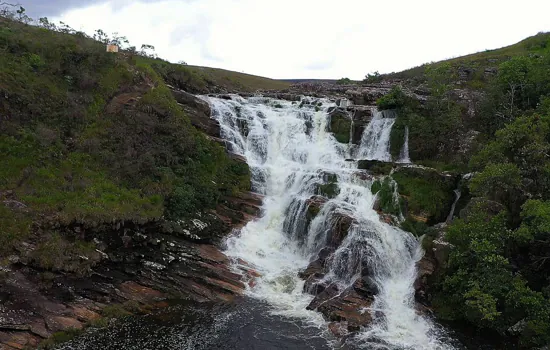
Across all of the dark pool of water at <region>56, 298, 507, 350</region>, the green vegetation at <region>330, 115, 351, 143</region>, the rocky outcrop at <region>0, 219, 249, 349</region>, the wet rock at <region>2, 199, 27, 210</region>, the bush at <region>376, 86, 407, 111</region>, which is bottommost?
the dark pool of water at <region>56, 298, 507, 350</region>

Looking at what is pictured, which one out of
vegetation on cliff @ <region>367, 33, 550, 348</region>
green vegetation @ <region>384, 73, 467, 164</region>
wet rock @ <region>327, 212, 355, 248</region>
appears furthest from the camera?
green vegetation @ <region>384, 73, 467, 164</region>

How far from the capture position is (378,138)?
114 ft

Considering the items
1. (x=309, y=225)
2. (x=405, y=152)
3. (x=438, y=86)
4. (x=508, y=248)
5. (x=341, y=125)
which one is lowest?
(x=508, y=248)

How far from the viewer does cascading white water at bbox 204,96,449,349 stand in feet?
68.9

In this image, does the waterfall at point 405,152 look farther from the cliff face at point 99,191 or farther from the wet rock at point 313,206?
the cliff face at point 99,191

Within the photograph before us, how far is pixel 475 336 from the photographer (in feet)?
63.8

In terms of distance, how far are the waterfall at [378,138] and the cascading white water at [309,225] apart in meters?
0.08

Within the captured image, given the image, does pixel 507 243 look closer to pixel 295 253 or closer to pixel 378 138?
pixel 295 253

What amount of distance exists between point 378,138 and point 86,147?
2281cm

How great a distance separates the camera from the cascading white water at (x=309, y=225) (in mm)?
21016

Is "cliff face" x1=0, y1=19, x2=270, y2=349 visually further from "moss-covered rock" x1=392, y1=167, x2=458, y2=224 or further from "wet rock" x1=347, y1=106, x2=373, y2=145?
"moss-covered rock" x1=392, y1=167, x2=458, y2=224

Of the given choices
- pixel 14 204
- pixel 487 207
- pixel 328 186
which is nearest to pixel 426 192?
pixel 487 207

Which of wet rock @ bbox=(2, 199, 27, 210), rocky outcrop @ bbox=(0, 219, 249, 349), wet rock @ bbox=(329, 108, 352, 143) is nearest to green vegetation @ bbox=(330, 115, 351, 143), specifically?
wet rock @ bbox=(329, 108, 352, 143)

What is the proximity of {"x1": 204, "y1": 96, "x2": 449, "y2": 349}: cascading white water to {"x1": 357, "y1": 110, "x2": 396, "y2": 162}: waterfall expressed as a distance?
84 millimetres
